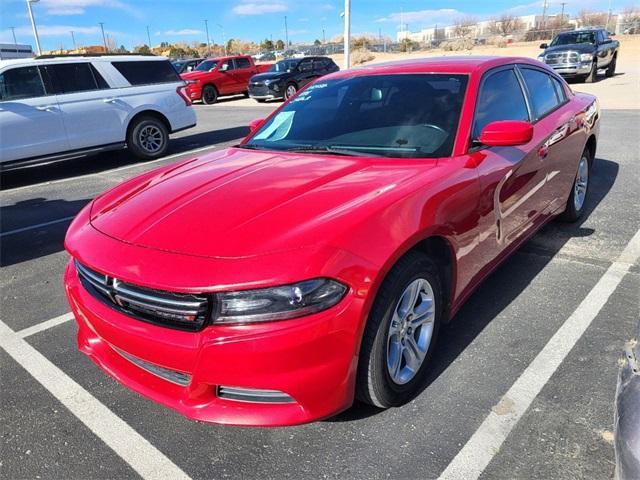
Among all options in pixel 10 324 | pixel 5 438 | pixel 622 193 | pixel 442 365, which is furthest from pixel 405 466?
pixel 622 193

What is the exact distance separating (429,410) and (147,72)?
8.92 metres

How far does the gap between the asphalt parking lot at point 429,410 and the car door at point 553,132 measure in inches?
23.7

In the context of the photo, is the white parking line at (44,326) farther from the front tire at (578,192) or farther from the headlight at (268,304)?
the front tire at (578,192)

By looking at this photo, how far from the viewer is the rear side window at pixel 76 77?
27.5ft

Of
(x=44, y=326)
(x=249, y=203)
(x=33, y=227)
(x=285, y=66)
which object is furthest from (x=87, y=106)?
(x=285, y=66)

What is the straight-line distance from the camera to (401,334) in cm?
245

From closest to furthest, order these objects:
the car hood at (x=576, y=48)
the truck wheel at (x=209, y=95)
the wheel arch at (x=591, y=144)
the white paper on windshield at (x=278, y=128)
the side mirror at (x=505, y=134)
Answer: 1. the side mirror at (x=505, y=134)
2. the white paper on windshield at (x=278, y=128)
3. the wheel arch at (x=591, y=144)
4. the car hood at (x=576, y=48)
5. the truck wheel at (x=209, y=95)

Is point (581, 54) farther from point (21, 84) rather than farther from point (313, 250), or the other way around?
point (313, 250)

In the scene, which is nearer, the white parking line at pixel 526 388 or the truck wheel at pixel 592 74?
the white parking line at pixel 526 388

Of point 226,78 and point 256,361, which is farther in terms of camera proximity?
point 226,78

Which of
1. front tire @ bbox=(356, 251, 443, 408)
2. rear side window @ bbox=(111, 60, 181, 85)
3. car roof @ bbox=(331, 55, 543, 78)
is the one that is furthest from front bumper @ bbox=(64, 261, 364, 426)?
rear side window @ bbox=(111, 60, 181, 85)

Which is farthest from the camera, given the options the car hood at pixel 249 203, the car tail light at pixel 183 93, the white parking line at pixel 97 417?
the car tail light at pixel 183 93

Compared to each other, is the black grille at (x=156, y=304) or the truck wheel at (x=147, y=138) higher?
the black grille at (x=156, y=304)

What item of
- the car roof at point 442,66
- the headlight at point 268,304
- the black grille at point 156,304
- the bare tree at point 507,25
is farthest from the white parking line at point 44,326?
the bare tree at point 507,25
